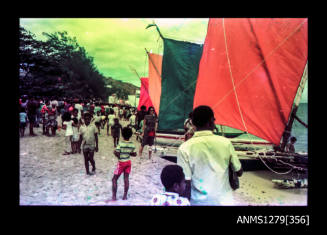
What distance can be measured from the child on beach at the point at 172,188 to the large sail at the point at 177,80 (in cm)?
732

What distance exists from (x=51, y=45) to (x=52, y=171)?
13.9ft

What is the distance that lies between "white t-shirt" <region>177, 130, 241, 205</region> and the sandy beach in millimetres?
1694

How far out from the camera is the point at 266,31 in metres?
4.43

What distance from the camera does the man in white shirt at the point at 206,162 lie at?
1.82 meters

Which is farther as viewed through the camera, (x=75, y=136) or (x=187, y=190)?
(x=75, y=136)

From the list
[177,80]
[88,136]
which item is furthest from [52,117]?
[177,80]

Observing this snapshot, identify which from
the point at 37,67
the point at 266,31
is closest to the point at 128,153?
the point at 37,67

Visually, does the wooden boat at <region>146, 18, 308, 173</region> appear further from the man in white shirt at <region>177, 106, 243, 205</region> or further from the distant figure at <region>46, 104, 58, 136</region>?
the distant figure at <region>46, 104, 58, 136</region>

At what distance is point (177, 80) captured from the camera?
907 centimetres

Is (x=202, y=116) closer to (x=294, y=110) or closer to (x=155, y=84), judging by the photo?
(x=294, y=110)

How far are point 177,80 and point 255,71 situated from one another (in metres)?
4.63

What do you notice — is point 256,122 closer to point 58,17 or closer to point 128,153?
point 128,153

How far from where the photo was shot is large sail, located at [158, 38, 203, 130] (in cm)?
902
